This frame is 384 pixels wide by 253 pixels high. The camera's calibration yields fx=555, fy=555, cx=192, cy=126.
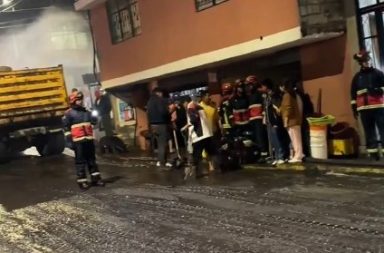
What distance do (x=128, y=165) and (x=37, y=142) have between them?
15.8ft

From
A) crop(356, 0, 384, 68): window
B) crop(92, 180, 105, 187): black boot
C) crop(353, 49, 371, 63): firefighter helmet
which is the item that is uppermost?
crop(356, 0, 384, 68): window

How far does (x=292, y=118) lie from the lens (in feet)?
35.4

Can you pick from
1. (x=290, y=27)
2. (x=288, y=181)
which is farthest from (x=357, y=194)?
(x=290, y=27)

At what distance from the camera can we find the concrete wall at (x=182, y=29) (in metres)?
11.3

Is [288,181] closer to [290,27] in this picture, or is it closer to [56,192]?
[290,27]

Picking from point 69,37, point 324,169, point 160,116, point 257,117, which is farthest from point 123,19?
point 69,37

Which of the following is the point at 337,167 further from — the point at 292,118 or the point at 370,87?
the point at 370,87

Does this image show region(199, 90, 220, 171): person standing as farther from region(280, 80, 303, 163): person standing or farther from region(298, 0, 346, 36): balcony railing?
region(298, 0, 346, 36): balcony railing

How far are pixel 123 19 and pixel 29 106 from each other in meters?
4.03

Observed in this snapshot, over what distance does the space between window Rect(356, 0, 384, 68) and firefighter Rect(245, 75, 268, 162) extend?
2344mm

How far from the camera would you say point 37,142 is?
57.9ft

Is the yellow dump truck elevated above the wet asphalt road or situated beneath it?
elevated above

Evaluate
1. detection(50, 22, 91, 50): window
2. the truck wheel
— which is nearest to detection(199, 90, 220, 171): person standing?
the truck wheel

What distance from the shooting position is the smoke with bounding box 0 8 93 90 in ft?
103
